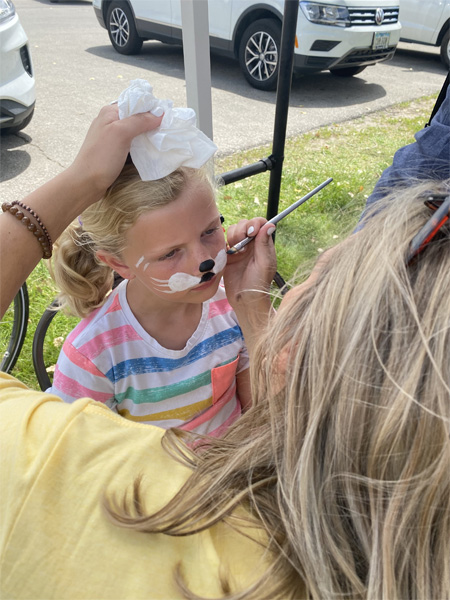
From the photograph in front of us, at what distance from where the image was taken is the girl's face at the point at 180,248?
130 centimetres

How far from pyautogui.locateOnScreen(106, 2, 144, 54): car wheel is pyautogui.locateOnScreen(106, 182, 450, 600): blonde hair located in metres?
7.65

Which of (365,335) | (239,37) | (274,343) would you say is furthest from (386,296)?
(239,37)

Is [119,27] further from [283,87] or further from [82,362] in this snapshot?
[82,362]

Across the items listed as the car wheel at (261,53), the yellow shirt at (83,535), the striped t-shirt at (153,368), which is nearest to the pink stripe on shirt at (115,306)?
the striped t-shirt at (153,368)

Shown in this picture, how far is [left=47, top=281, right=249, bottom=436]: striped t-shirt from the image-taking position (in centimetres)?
138

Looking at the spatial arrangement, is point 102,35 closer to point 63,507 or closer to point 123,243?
point 123,243

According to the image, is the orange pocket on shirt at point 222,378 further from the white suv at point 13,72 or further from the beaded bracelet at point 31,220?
the white suv at point 13,72

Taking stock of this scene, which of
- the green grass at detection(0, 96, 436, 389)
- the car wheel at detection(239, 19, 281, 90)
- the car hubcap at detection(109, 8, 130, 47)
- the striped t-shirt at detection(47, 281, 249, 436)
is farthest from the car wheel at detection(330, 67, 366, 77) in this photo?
the striped t-shirt at detection(47, 281, 249, 436)

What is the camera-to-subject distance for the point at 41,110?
570cm

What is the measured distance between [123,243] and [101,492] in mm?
765

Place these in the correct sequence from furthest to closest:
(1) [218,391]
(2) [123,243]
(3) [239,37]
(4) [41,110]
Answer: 1. (3) [239,37]
2. (4) [41,110]
3. (1) [218,391]
4. (2) [123,243]

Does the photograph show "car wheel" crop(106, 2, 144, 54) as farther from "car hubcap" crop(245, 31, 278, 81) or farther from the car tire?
the car tire

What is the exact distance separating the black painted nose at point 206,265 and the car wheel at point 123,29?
703cm

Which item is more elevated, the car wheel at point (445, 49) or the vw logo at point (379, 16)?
the vw logo at point (379, 16)
